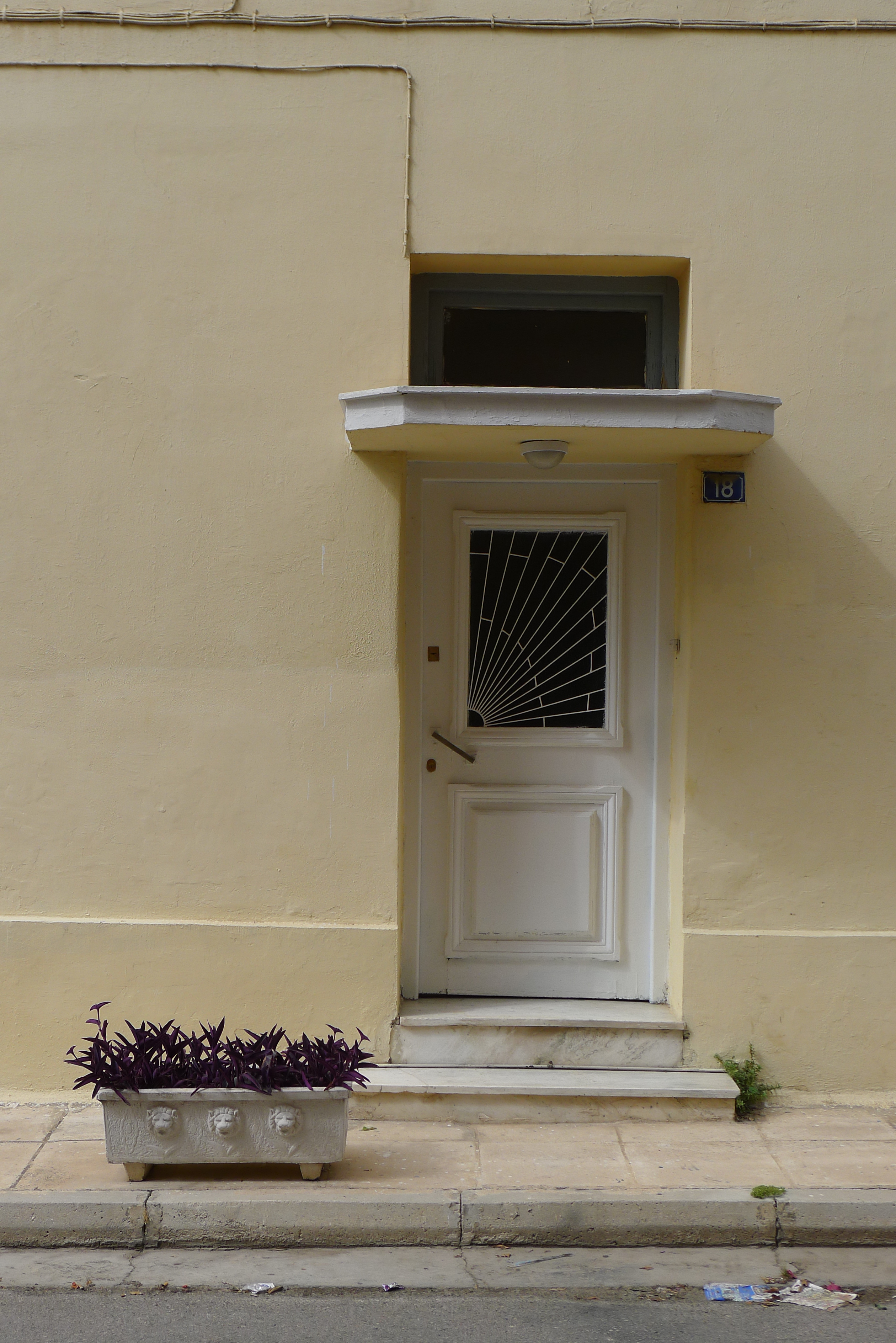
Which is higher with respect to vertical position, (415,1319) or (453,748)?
(453,748)

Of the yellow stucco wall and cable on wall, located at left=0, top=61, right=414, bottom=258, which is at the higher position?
cable on wall, located at left=0, top=61, right=414, bottom=258

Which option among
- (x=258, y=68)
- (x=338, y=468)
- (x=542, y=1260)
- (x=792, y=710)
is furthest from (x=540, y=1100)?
(x=258, y=68)

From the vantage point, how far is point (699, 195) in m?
5.25

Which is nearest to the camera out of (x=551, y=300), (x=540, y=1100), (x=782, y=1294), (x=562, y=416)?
(x=782, y=1294)

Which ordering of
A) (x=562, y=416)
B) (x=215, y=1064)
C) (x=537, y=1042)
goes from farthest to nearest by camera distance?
(x=537, y=1042), (x=562, y=416), (x=215, y=1064)

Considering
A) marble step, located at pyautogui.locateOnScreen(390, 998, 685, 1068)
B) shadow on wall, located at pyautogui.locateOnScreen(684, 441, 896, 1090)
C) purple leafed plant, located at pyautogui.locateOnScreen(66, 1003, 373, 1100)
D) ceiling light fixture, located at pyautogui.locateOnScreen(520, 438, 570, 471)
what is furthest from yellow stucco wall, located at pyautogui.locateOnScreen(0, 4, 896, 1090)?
purple leafed plant, located at pyautogui.locateOnScreen(66, 1003, 373, 1100)

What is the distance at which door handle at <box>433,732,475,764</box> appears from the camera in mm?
5562

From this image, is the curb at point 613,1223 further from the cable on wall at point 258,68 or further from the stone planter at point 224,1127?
the cable on wall at point 258,68

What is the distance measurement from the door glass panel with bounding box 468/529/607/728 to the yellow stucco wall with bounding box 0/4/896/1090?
497mm

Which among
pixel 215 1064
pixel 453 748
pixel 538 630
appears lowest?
pixel 215 1064

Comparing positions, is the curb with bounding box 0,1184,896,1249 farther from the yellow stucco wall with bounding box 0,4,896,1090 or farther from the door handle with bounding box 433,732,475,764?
the door handle with bounding box 433,732,475,764

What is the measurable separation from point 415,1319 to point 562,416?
10.6ft

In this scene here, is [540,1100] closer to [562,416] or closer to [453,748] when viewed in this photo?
[453,748]

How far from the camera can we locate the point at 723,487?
17.3 feet
